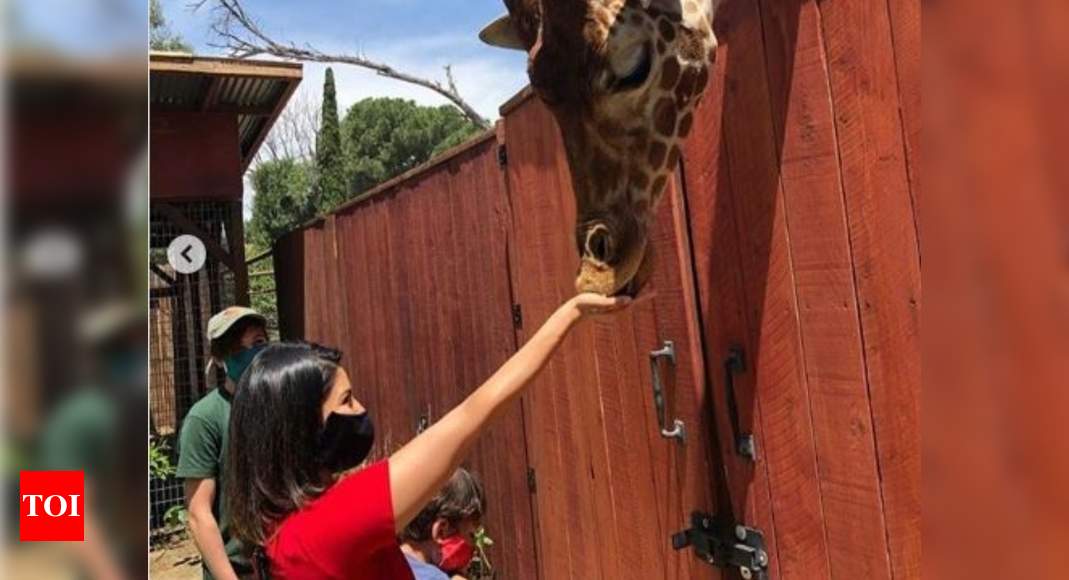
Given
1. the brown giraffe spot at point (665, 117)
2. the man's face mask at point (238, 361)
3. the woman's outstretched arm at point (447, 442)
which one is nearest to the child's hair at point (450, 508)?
the man's face mask at point (238, 361)

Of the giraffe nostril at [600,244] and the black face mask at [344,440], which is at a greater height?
the giraffe nostril at [600,244]

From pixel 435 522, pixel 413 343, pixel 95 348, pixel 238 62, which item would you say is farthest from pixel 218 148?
pixel 95 348

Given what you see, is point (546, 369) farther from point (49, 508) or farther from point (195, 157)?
point (195, 157)

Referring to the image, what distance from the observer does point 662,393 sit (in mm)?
2711

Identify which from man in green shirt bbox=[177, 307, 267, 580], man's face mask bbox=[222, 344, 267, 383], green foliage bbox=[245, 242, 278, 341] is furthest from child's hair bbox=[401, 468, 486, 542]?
green foliage bbox=[245, 242, 278, 341]

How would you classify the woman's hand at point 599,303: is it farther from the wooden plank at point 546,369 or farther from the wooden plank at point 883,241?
→ the wooden plank at point 546,369

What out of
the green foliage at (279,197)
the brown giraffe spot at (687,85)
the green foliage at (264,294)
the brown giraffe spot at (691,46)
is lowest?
the brown giraffe spot at (687,85)

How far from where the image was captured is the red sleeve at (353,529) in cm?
168

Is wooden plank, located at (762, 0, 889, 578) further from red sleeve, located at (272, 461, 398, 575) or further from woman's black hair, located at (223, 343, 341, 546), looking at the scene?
woman's black hair, located at (223, 343, 341, 546)

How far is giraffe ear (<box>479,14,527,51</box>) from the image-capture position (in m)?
2.57

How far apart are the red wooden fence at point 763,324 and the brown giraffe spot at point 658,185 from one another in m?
0.32

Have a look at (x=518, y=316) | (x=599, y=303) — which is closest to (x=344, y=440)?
(x=599, y=303)

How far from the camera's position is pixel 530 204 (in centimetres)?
380

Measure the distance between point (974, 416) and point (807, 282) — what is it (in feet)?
5.28
